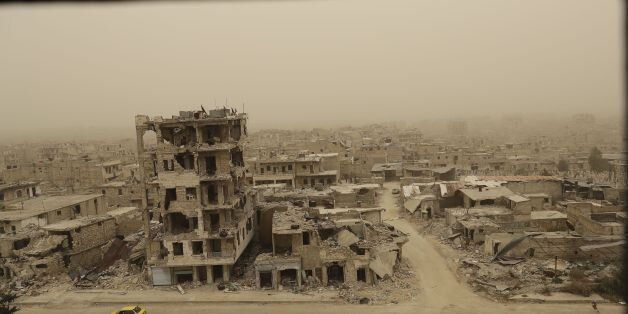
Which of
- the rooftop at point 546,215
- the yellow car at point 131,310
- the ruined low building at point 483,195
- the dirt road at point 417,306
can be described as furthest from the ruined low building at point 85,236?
the rooftop at point 546,215

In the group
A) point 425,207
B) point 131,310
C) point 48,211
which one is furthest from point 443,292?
point 48,211

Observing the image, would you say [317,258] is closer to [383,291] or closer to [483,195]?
[383,291]

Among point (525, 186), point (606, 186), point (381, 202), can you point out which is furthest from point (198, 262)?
point (606, 186)

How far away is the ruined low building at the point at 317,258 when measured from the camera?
29.2 m

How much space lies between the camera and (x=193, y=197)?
30.5 meters

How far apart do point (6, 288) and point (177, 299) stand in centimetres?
1229

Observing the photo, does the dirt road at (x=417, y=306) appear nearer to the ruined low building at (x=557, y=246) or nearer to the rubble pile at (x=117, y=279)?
the rubble pile at (x=117, y=279)

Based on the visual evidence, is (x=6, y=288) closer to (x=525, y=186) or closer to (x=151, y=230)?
(x=151, y=230)

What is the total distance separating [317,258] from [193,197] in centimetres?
888

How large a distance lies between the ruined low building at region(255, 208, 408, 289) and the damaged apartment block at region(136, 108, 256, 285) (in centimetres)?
270

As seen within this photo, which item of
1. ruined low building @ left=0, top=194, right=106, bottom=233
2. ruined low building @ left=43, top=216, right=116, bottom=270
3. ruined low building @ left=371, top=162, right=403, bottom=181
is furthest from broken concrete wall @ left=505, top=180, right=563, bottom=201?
ruined low building @ left=0, top=194, right=106, bottom=233

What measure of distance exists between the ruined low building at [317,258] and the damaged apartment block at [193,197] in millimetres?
2698

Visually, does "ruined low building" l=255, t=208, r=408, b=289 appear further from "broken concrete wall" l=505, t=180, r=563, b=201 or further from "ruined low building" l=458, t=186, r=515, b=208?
"broken concrete wall" l=505, t=180, r=563, b=201

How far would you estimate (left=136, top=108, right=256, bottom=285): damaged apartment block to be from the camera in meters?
30.1
